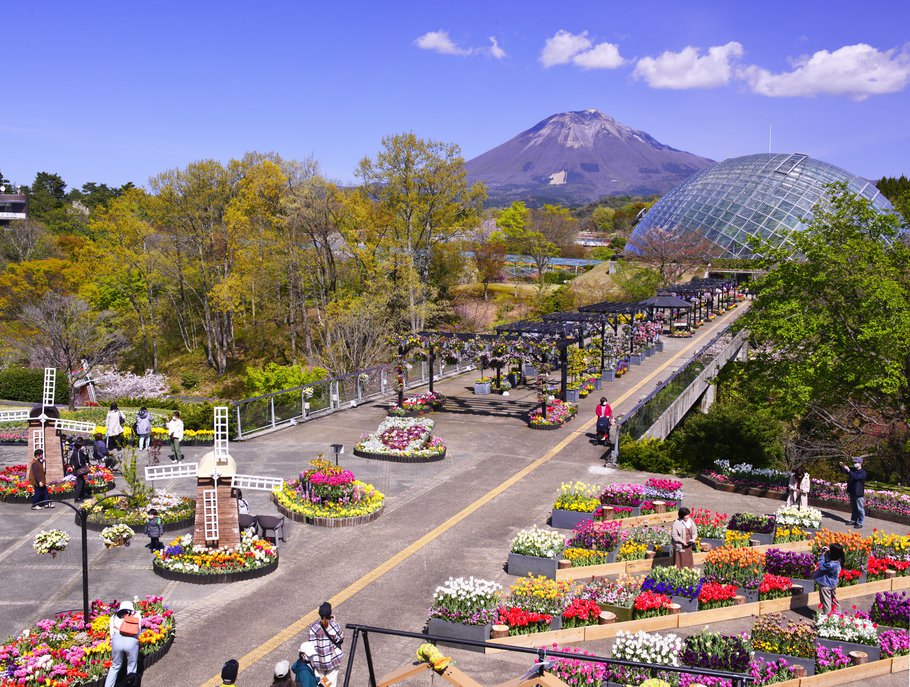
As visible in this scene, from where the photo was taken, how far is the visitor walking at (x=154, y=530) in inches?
604

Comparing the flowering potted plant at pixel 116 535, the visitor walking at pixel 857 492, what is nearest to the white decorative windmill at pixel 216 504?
the flowering potted plant at pixel 116 535

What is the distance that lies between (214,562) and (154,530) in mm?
1900

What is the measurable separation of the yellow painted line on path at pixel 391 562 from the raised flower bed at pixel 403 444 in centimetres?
284

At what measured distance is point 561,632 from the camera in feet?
38.8

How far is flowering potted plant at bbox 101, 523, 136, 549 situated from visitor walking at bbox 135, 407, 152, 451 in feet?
26.3

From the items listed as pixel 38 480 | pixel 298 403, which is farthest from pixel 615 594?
pixel 298 403

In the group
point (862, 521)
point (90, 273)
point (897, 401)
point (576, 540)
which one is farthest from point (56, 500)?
point (90, 273)

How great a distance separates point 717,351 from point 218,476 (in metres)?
29.7

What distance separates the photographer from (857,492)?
17.2 metres

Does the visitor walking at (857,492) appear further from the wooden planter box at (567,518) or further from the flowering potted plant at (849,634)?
the flowering potted plant at (849,634)

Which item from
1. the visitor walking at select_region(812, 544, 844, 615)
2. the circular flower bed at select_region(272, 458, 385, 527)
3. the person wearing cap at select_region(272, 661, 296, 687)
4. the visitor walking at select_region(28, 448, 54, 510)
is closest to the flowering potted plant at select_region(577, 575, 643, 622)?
the visitor walking at select_region(812, 544, 844, 615)

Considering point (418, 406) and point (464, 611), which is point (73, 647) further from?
point (418, 406)

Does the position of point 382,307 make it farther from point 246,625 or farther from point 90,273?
point 246,625

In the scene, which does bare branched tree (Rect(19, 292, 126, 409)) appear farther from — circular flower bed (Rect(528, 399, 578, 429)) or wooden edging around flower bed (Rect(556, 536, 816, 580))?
wooden edging around flower bed (Rect(556, 536, 816, 580))
